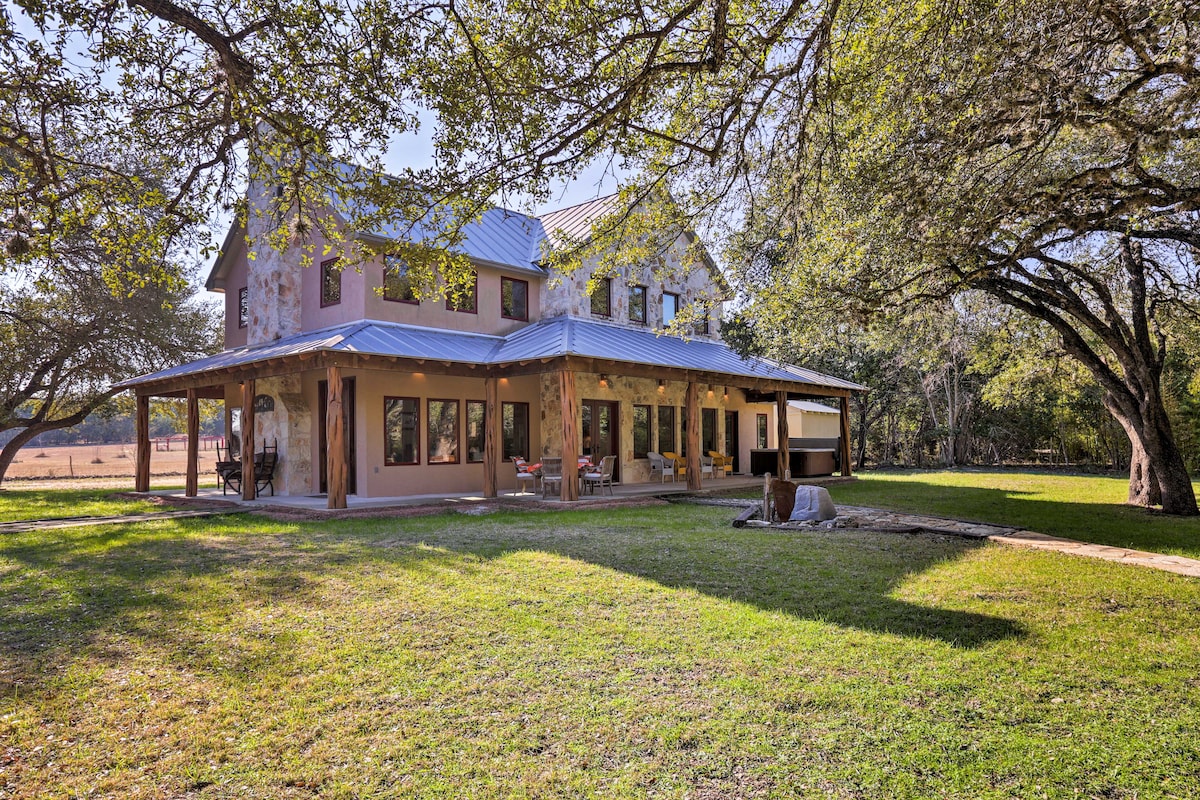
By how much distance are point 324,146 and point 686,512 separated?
315 inches

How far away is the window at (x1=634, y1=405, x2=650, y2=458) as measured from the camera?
685 inches

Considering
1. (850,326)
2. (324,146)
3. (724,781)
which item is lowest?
(724,781)

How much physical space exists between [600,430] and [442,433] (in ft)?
12.5

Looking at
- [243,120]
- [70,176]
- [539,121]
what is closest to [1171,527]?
[539,121]

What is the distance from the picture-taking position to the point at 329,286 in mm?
15047

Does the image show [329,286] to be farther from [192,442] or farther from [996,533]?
[996,533]

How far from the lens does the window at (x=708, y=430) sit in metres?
19.8

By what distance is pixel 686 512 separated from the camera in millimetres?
11570

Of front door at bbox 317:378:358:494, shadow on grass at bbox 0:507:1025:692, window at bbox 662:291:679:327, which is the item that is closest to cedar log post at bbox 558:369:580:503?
shadow on grass at bbox 0:507:1025:692

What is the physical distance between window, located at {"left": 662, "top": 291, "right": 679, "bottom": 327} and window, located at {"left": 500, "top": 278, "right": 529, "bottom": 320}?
411cm

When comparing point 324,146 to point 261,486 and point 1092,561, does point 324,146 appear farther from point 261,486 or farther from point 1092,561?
point 261,486

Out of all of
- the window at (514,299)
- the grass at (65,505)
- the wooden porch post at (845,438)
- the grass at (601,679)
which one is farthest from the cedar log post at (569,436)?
the wooden porch post at (845,438)

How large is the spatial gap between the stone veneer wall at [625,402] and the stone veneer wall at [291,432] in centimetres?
514

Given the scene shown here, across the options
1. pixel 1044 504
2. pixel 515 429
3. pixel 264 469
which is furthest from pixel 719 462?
A: pixel 264 469
